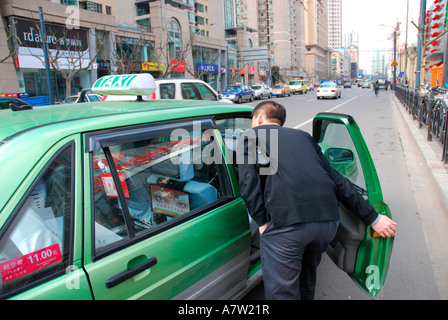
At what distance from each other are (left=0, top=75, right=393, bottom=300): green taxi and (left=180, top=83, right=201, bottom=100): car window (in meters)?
7.09

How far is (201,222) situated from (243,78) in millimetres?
62009

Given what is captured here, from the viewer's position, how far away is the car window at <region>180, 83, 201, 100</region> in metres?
9.74

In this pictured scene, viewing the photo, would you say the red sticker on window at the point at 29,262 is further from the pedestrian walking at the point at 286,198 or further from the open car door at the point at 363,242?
the open car door at the point at 363,242

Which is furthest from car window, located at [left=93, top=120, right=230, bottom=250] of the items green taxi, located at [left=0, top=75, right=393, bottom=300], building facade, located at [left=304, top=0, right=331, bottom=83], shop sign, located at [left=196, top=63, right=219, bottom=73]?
building facade, located at [left=304, top=0, right=331, bottom=83]

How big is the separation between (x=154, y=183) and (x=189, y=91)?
786cm

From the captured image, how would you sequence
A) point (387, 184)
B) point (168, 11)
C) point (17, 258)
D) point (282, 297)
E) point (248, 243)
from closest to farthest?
1. point (17, 258)
2. point (282, 297)
3. point (248, 243)
4. point (387, 184)
5. point (168, 11)

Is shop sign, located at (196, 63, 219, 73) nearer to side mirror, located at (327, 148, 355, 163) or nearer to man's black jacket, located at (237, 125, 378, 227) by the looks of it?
side mirror, located at (327, 148, 355, 163)

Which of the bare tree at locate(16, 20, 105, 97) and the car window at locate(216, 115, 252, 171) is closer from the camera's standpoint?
the car window at locate(216, 115, 252, 171)

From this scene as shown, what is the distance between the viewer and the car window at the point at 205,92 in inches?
403

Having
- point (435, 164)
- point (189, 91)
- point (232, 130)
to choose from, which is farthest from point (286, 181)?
point (189, 91)

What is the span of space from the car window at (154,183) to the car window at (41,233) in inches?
6.5

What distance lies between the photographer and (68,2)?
33.4 metres
